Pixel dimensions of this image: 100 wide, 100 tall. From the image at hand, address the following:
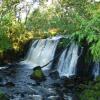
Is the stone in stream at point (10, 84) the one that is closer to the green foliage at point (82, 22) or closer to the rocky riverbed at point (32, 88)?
the rocky riverbed at point (32, 88)

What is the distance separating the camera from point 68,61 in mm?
23016

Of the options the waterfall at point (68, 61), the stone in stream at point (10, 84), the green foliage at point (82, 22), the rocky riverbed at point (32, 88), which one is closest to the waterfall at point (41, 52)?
the waterfall at point (68, 61)

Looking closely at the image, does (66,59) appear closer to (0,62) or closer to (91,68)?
(91,68)

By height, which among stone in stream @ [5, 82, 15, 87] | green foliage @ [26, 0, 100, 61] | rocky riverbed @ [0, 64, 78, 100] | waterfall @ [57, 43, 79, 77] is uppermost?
green foliage @ [26, 0, 100, 61]

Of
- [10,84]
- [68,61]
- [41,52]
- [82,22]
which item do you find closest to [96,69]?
[68,61]

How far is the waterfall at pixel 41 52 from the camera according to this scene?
27.0 meters

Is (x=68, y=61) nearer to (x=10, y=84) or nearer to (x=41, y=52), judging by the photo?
(x=10, y=84)

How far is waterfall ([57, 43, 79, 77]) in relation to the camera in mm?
22020

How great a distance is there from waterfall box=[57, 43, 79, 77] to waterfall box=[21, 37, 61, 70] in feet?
9.92

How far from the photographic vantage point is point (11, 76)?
21.6m

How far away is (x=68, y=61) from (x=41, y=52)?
6.37 meters

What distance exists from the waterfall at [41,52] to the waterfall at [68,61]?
3.02 meters

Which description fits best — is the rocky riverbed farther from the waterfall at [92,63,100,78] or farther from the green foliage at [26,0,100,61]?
the green foliage at [26,0,100,61]

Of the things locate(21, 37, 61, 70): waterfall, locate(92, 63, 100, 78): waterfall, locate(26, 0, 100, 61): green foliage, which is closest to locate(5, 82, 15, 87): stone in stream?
locate(26, 0, 100, 61): green foliage
